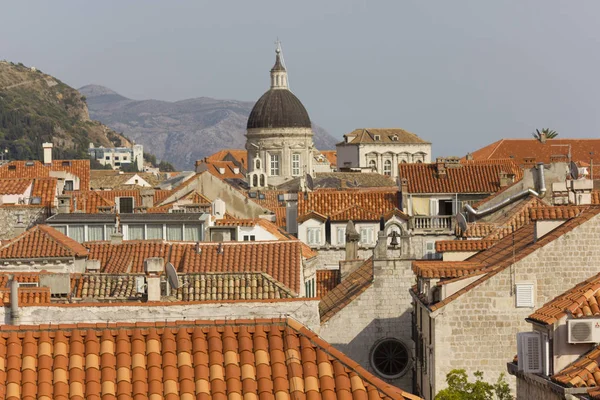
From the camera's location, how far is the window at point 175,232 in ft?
179

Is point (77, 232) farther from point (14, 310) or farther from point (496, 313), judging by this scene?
point (14, 310)

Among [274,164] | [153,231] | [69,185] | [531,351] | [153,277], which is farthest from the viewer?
[274,164]

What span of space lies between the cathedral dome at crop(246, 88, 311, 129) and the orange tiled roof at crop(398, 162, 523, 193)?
9818 cm

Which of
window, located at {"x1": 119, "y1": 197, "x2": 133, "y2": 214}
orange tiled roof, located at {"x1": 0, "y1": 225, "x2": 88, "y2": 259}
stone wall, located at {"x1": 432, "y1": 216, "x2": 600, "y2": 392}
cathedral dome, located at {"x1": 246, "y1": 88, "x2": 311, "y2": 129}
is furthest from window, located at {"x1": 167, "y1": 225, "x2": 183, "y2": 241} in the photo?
cathedral dome, located at {"x1": 246, "y1": 88, "x2": 311, "y2": 129}

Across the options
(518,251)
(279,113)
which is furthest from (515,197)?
(279,113)

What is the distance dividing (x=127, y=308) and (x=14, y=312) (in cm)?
178

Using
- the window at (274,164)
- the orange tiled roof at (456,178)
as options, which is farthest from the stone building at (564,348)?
the window at (274,164)

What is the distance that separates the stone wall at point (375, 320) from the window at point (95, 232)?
16862 mm

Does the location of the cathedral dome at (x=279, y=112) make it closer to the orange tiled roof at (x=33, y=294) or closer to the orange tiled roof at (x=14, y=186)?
the orange tiled roof at (x=14, y=186)

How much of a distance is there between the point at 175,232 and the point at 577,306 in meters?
32.3

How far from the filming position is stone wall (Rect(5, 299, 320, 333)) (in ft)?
74.1

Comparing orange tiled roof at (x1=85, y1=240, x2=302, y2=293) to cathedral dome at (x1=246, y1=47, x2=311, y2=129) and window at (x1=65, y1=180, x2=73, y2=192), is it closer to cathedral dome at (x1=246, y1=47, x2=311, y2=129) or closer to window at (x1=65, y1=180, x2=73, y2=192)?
window at (x1=65, y1=180, x2=73, y2=192)

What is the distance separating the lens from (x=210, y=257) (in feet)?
136

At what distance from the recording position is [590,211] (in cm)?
3091
